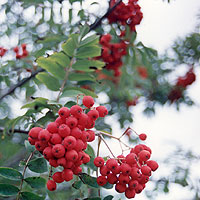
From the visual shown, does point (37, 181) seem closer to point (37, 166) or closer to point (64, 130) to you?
point (37, 166)

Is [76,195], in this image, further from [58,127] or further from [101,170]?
[58,127]

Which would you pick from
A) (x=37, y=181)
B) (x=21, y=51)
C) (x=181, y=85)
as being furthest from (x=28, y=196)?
(x=181, y=85)

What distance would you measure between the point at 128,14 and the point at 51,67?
114cm

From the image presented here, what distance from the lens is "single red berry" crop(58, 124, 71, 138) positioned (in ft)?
4.35

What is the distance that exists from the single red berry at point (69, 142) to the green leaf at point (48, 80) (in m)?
0.79

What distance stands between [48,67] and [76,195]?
948 mm

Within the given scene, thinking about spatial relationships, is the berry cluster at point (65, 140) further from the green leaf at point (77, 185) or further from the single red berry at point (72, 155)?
the green leaf at point (77, 185)

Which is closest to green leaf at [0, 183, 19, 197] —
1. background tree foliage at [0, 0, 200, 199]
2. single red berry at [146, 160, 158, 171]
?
background tree foliage at [0, 0, 200, 199]

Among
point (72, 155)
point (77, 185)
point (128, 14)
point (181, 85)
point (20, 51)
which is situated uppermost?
point (128, 14)

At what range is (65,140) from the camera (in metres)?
→ 1.31

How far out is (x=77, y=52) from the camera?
6.61ft

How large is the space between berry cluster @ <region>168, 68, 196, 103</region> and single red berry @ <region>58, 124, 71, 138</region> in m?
3.00

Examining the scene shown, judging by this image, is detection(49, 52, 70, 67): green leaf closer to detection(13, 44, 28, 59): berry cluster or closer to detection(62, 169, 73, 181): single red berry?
detection(62, 169, 73, 181): single red berry

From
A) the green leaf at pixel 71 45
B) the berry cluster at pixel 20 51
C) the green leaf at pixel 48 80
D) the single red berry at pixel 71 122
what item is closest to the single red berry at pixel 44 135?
the single red berry at pixel 71 122
